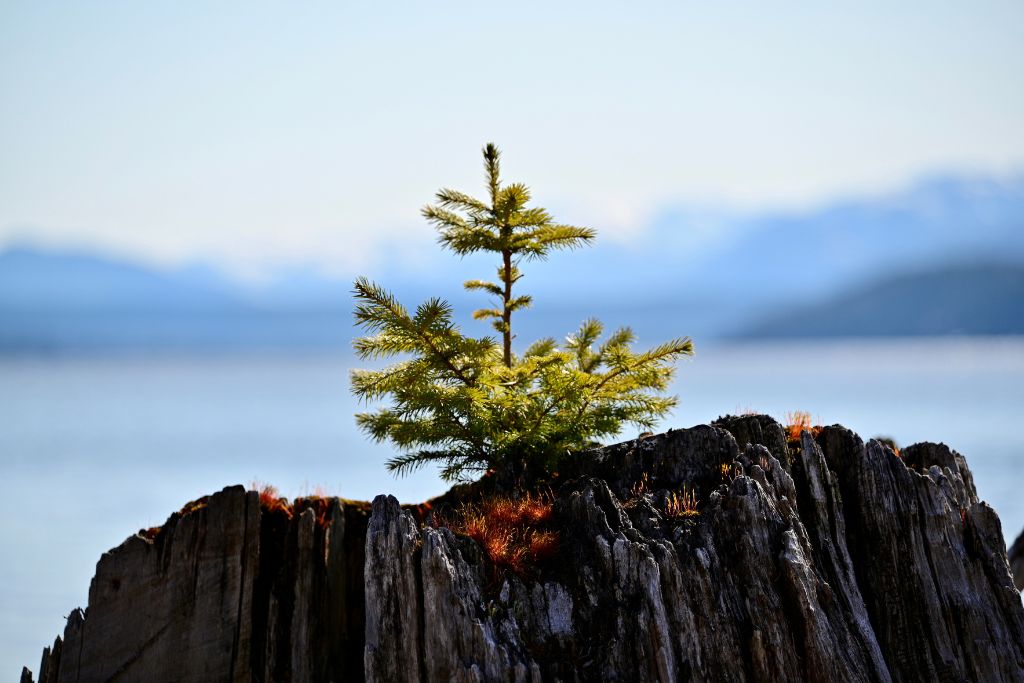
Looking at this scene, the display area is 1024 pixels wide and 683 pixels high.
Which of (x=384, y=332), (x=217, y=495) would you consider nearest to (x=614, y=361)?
(x=384, y=332)

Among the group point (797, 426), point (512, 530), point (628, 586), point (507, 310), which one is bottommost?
point (628, 586)

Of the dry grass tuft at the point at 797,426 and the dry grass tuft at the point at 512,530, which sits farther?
the dry grass tuft at the point at 797,426

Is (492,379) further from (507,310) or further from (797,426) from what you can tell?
(797,426)

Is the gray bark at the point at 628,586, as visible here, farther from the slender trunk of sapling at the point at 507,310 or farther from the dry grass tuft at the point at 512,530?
the slender trunk of sapling at the point at 507,310

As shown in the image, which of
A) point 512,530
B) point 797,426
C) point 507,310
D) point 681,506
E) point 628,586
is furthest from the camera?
point 507,310

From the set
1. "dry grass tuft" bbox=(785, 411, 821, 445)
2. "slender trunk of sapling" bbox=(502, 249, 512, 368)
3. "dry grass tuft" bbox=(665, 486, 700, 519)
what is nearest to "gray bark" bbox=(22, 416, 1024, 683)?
"dry grass tuft" bbox=(665, 486, 700, 519)

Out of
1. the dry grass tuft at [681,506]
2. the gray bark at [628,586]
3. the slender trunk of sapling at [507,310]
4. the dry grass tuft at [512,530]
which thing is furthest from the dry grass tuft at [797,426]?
the slender trunk of sapling at [507,310]

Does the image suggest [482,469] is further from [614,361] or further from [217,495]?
[217,495]

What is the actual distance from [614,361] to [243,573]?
6759 millimetres

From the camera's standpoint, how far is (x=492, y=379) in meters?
15.5

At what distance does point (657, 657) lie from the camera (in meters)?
12.1

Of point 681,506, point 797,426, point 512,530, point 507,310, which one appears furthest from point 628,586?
point 507,310

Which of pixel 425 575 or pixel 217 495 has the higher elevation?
pixel 217 495

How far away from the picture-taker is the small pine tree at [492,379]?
1517cm
